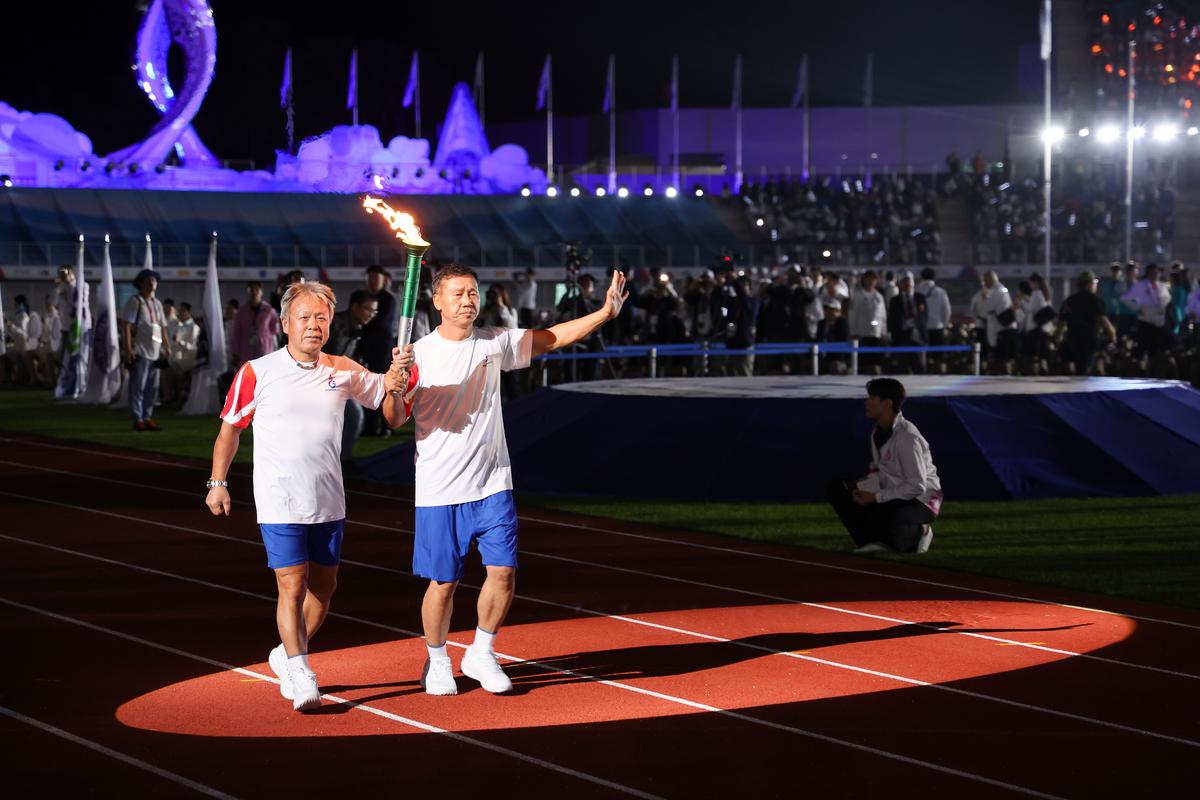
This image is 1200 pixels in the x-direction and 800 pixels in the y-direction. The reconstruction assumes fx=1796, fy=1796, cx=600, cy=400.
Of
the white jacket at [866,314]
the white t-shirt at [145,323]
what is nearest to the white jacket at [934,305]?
the white jacket at [866,314]

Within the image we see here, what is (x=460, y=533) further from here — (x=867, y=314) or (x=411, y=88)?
(x=411, y=88)

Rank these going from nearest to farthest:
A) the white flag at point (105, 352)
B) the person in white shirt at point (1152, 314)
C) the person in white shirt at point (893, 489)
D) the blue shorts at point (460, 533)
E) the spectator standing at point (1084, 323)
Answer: the blue shorts at point (460, 533) → the person in white shirt at point (893, 489) → the spectator standing at point (1084, 323) → the person in white shirt at point (1152, 314) → the white flag at point (105, 352)

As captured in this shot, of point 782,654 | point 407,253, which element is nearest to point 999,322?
point 782,654

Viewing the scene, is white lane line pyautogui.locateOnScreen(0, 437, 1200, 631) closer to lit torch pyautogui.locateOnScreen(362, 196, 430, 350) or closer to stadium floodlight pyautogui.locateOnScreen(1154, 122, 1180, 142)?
lit torch pyautogui.locateOnScreen(362, 196, 430, 350)

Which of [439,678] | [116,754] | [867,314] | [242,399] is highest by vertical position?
[867,314]

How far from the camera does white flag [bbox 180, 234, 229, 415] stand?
2466 cm

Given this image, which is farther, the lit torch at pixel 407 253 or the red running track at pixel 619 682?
the lit torch at pixel 407 253

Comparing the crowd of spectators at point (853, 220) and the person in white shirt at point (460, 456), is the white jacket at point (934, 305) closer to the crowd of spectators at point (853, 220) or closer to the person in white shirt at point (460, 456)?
the person in white shirt at point (460, 456)

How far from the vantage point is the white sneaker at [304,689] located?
6910 mm

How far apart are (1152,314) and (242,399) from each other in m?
21.8

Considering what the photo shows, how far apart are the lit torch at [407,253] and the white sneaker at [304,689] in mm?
1405

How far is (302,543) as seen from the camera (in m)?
6.91

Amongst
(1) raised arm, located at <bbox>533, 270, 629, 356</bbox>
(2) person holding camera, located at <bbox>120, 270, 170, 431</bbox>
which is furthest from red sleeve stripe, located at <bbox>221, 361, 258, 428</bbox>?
(2) person holding camera, located at <bbox>120, 270, 170, 431</bbox>

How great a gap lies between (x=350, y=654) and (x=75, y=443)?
13.3m
